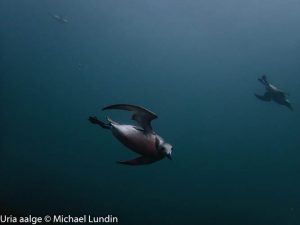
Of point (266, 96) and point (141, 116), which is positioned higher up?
point (266, 96)

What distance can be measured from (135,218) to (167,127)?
24403 millimetres

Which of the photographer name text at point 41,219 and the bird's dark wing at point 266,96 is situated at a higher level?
the bird's dark wing at point 266,96

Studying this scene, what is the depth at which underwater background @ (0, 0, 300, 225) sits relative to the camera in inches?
894

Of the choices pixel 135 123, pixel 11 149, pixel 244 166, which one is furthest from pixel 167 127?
pixel 135 123

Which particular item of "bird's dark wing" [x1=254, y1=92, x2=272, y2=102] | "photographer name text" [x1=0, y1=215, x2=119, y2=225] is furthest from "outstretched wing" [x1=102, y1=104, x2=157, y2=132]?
"bird's dark wing" [x1=254, y1=92, x2=272, y2=102]

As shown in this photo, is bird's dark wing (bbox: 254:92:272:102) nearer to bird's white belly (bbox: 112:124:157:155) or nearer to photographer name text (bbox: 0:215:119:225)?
photographer name text (bbox: 0:215:119:225)

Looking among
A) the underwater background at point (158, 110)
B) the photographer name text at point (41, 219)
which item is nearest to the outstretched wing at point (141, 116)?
the photographer name text at point (41, 219)

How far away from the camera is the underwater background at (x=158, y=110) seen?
22.7 m

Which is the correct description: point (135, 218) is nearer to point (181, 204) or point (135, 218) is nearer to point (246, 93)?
point (181, 204)

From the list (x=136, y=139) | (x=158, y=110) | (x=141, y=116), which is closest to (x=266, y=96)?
(x=141, y=116)

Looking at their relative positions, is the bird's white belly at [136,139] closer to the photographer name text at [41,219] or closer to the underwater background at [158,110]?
the photographer name text at [41,219]

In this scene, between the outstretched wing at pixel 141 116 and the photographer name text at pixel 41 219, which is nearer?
the outstretched wing at pixel 141 116

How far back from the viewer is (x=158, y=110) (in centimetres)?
4703

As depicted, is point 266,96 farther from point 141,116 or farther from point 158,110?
point 158,110
